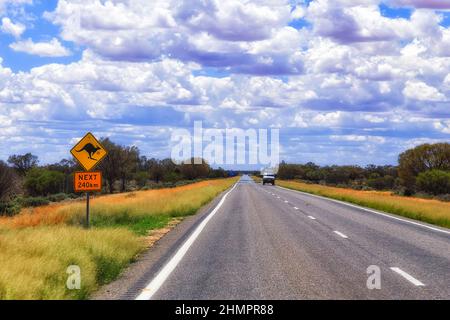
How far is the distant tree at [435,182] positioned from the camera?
70.4 m

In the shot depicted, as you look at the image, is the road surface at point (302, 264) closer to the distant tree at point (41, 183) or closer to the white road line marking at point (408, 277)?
the white road line marking at point (408, 277)

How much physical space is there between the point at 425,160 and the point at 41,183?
47130 mm

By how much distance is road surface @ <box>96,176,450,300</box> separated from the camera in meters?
9.47

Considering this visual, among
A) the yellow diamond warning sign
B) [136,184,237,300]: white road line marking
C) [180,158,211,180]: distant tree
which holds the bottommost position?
[136,184,237,300]: white road line marking

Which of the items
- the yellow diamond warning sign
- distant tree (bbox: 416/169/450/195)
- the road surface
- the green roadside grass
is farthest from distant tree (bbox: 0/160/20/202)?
distant tree (bbox: 416/169/450/195)

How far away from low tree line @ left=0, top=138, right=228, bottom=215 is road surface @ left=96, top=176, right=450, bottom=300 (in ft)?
67.1

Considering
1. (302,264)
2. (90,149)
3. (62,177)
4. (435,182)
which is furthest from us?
(62,177)

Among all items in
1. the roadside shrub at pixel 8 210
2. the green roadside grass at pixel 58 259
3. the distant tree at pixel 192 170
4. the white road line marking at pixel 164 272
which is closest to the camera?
the green roadside grass at pixel 58 259

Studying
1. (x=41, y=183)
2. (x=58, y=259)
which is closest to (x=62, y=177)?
(x=41, y=183)

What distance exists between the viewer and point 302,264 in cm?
1221

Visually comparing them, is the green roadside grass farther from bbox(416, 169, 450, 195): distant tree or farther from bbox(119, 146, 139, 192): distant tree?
bbox(119, 146, 139, 192): distant tree

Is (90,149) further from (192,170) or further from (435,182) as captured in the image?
(192,170)

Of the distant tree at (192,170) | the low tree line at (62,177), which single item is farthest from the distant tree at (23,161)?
the distant tree at (192,170)
